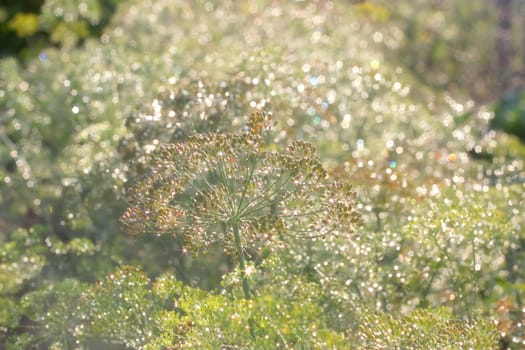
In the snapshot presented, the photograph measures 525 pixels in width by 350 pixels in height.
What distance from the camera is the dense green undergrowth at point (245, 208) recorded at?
3654 millimetres

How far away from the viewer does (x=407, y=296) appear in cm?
493

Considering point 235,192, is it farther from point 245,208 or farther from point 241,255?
point 241,255

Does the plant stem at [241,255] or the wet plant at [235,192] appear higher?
the wet plant at [235,192]

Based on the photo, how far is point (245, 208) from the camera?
145 inches

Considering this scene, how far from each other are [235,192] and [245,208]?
9 centimetres

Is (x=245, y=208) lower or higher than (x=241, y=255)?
higher

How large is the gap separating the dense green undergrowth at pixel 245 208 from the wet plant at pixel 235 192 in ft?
0.04

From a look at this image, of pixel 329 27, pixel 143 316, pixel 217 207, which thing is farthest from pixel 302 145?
pixel 329 27

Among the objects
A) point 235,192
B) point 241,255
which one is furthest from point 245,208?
point 241,255

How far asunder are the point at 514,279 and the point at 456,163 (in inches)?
68.7

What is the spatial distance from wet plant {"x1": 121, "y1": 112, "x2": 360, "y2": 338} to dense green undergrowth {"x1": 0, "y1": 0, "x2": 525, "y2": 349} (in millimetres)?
11

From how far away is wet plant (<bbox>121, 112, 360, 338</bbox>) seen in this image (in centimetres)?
363

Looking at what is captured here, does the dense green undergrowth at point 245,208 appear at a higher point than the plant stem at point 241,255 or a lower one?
higher

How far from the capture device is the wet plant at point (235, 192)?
3629 mm
